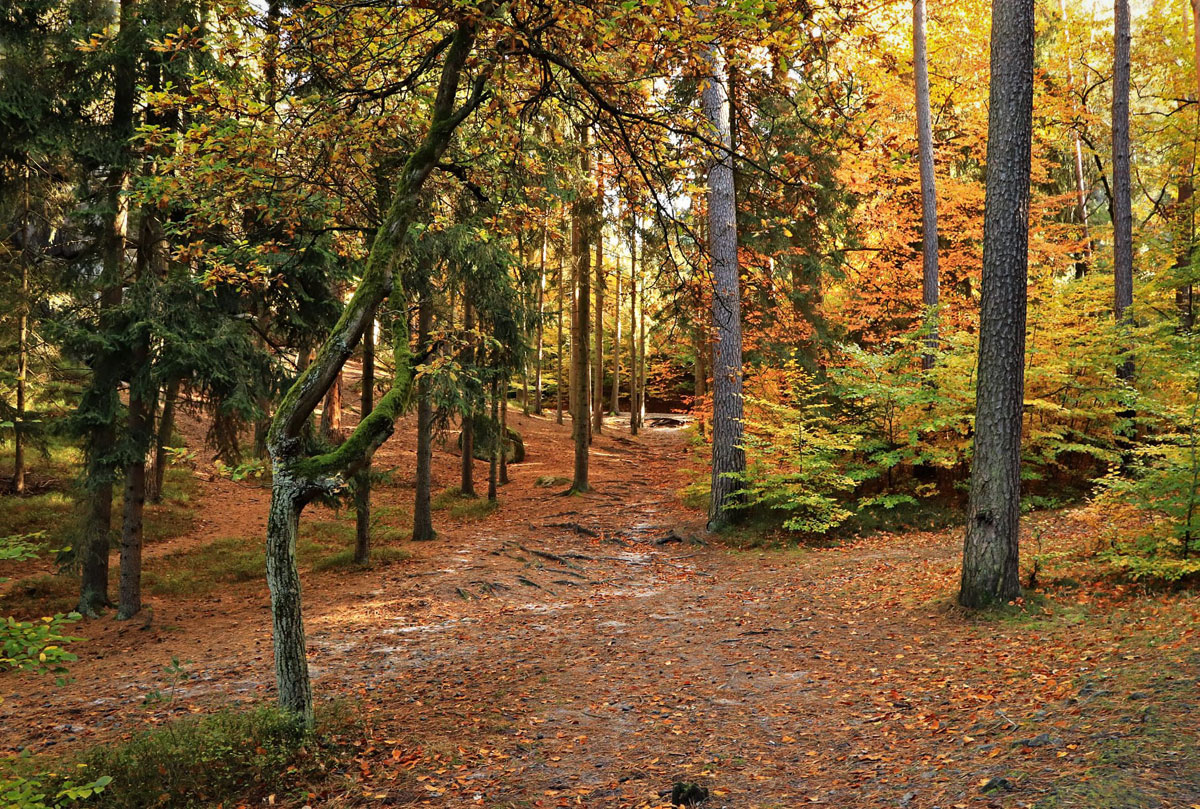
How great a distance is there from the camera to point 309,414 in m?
4.90

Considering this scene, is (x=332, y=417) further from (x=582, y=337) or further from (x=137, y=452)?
(x=582, y=337)

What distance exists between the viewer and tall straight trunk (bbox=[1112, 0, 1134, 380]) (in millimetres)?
11539

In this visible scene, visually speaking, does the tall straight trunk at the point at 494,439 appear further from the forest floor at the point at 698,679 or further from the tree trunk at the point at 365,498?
the forest floor at the point at 698,679

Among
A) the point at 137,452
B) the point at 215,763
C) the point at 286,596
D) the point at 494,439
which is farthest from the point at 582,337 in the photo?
the point at 215,763

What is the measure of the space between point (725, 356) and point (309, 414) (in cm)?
864

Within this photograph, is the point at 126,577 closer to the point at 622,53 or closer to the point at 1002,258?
the point at 622,53

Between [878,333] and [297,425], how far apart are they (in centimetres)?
1657

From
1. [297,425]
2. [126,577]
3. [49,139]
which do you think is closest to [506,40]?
[297,425]

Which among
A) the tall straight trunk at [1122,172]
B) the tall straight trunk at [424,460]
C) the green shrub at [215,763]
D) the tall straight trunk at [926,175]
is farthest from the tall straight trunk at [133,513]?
the tall straight trunk at [1122,172]

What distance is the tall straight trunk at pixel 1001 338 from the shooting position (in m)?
6.55

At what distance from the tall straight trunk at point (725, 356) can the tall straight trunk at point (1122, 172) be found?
21.4ft

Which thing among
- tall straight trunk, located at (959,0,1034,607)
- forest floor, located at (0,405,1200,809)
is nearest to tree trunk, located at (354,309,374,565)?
forest floor, located at (0,405,1200,809)

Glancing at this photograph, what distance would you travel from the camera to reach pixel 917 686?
5355 mm

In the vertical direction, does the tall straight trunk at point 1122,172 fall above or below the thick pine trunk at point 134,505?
above
